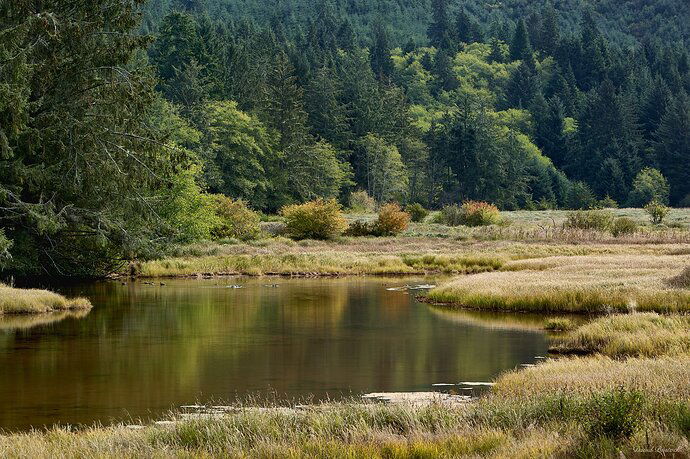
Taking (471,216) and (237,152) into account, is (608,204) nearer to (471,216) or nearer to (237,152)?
(471,216)

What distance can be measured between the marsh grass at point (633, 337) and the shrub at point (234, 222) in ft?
163

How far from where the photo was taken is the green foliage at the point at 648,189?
15612cm

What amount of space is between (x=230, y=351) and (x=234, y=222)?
160 ft

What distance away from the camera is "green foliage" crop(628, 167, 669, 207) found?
156125mm

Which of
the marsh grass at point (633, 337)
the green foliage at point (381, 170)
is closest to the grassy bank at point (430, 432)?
the marsh grass at point (633, 337)

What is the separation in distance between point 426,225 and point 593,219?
20.2 meters

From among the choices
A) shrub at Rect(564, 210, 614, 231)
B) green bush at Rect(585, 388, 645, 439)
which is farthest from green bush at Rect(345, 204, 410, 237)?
green bush at Rect(585, 388, 645, 439)

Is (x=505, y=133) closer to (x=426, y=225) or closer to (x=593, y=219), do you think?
(x=426, y=225)

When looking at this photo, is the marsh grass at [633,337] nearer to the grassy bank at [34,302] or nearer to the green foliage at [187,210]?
the grassy bank at [34,302]

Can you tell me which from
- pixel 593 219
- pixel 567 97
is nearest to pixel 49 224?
pixel 593 219

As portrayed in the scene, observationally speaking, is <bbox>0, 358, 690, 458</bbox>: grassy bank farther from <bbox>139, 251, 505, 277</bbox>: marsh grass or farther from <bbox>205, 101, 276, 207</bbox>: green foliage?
<bbox>205, 101, 276, 207</bbox>: green foliage

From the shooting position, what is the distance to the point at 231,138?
112875mm

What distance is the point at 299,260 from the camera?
2414 inches

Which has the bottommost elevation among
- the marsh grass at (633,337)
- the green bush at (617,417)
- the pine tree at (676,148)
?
the marsh grass at (633,337)
